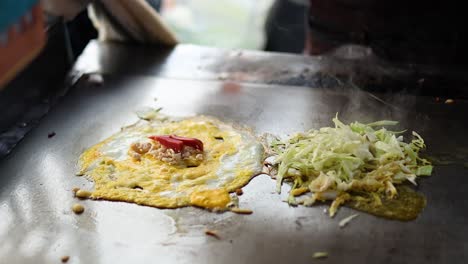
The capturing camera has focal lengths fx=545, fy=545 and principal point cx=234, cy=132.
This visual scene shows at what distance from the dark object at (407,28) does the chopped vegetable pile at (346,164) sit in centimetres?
128

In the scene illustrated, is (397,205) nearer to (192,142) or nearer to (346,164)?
(346,164)

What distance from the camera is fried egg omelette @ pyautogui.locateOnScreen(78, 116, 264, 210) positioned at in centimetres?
240

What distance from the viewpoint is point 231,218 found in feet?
7.48

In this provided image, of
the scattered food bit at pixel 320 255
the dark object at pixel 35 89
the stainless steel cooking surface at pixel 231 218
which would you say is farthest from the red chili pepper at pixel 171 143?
the scattered food bit at pixel 320 255

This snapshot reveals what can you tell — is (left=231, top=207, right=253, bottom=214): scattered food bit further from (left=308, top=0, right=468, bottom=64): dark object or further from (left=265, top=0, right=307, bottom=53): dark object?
(left=265, top=0, right=307, bottom=53): dark object

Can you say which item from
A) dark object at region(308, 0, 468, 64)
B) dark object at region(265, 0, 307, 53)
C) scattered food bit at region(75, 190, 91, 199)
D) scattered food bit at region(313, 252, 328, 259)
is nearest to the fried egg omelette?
scattered food bit at region(75, 190, 91, 199)

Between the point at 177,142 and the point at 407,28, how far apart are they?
202cm

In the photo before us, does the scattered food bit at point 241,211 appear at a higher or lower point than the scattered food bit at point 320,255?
higher

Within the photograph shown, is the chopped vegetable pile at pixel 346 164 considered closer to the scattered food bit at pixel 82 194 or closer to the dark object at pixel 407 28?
the scattered food bit at pixel 82 194

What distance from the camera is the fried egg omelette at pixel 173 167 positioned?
2.40 metres

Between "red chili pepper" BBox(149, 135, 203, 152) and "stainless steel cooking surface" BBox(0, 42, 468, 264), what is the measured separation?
362mm

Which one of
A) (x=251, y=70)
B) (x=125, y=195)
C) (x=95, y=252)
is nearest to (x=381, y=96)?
(x=251, y=70)

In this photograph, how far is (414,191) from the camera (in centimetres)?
242

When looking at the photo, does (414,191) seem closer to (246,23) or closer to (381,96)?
(381,96)
